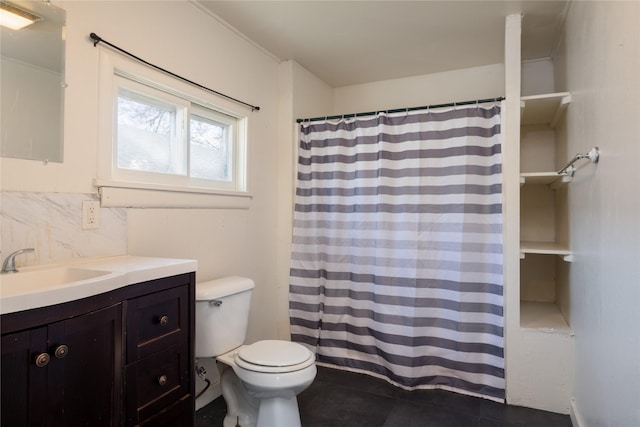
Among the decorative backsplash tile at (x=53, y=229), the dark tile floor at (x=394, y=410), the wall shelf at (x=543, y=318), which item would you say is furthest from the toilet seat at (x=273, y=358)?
the wall shelf at (x=543, y=318)

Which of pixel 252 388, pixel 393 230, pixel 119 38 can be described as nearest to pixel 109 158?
pixel 119 38

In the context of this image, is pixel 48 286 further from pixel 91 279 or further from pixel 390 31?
pixel 390 31

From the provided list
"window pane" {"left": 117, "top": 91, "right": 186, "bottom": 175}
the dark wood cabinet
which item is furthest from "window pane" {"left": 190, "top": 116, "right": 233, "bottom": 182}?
the dark wood cabinet

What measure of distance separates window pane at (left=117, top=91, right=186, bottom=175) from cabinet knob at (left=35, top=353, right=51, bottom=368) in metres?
0.98

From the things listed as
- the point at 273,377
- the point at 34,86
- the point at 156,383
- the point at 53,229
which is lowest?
the point at 273,377

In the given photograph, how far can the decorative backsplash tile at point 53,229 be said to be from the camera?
1261 millimetres

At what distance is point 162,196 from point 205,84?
743 millimetres

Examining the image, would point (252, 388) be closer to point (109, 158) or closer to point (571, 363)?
point (109, 158)

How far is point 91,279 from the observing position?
3.52 feet

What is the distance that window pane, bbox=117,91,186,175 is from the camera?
1726 millimetres

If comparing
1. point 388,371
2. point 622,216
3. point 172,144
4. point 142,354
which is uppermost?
point 172,144

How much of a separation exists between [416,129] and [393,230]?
69 cm

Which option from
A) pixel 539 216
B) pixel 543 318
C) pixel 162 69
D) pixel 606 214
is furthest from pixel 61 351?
pixel 539 216

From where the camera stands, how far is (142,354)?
1256 mm
